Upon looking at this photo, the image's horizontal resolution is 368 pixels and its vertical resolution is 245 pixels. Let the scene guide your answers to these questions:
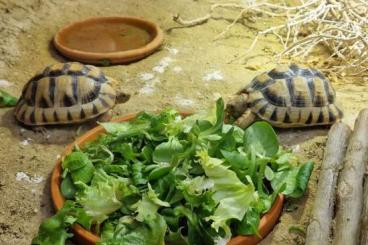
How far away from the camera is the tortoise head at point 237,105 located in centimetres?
353

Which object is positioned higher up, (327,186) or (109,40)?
(327,186)

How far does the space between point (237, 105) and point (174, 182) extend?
3.67ft

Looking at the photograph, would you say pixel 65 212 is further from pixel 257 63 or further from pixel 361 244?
pixel 257 63

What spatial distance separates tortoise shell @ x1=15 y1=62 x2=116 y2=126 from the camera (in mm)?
3590

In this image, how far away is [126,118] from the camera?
11.1 feet

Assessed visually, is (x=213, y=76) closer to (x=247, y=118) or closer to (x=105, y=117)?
(x=247, y=118)

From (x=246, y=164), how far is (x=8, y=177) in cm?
144

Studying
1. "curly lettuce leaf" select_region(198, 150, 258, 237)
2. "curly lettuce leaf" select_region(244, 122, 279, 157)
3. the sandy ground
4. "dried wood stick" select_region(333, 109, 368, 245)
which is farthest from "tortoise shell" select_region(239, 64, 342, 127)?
"curly lettuce leaf" select_region(198, 150, 258, 237)

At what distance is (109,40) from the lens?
4781 mm

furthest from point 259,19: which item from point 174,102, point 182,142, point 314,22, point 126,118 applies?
point 182,142

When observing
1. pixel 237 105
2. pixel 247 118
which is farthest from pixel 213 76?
pixel 247 118

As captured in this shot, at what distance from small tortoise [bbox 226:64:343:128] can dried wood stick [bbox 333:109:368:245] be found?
403mm

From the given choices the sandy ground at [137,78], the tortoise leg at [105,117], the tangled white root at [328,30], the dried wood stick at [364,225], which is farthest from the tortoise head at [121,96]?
the dried wood stick at [364,225]

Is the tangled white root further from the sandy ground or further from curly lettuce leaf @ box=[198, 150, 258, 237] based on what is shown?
curly lettuce leaf @ box=[198, 150, 258, 237]
